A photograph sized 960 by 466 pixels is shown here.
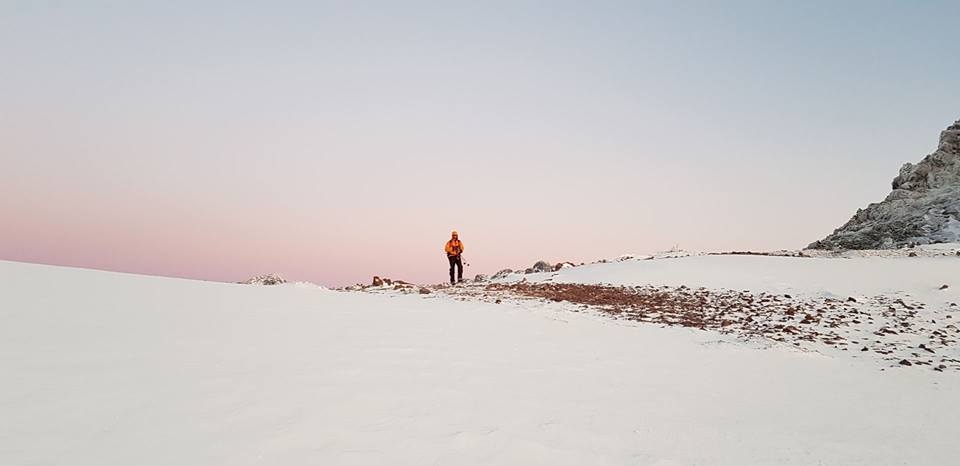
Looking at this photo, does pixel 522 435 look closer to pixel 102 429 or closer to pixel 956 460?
pixel 102 429

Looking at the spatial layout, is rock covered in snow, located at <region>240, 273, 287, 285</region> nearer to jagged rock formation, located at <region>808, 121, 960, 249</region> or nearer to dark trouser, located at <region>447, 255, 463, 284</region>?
dark trouser, located at <region>447, 255, 463, 284</region>

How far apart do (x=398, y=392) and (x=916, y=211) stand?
104 ft

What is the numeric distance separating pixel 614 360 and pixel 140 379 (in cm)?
467

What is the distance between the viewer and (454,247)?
20234 mm

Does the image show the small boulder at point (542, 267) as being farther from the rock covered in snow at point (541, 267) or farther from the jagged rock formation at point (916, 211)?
the jagged rock formation at point (916, 211)

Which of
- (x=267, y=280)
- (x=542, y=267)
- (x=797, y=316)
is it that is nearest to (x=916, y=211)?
(x=542, y=267)

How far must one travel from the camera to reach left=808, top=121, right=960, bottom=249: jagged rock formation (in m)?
23.7

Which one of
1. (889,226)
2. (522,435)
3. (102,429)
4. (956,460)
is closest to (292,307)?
(102,429)

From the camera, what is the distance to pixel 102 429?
10.2 ft

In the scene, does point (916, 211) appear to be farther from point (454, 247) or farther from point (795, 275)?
point (454, 247)

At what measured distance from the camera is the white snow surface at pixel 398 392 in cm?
315

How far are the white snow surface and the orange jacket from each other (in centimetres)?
1242

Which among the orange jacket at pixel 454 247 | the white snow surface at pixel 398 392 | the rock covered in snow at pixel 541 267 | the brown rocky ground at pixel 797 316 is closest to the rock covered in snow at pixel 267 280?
the brown rocky ground at pixel 797 316

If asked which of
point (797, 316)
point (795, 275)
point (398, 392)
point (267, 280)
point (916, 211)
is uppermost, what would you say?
point (916, 211)
